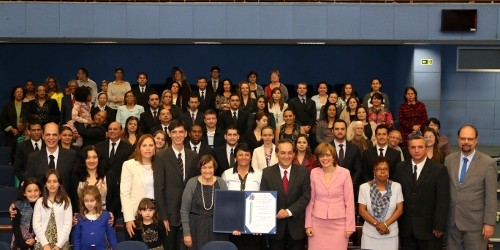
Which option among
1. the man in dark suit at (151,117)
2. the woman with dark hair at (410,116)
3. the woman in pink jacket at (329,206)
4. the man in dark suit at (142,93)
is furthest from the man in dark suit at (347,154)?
the man in dark suit at (142,93)

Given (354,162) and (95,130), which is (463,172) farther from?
(95,130)

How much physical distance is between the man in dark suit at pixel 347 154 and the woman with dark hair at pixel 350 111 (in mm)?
1896

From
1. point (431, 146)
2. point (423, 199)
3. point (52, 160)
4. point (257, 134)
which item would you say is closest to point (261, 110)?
point (257, 134)

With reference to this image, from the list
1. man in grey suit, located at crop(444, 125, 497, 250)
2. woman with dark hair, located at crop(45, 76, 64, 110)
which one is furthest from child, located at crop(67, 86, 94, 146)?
man in grey suit, located at crop(444, 125, 497, 250)

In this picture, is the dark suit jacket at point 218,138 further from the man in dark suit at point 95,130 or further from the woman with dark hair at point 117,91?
the woman with dark hair at point 117,91

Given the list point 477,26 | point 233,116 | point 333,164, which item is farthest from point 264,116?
point 477,26

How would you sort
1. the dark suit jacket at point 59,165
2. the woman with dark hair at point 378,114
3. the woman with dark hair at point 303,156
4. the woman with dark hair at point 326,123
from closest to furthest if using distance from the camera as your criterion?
the dark suit jacket at point 59,165 < the woman with dark hair at point 303,156 < the woman with dark hair at point 326,123 < the woman with dark hair at point 378,114

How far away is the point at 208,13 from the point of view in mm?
13930

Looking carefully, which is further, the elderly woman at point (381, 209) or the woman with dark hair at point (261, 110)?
the woman with dark hair at point (261, 110)

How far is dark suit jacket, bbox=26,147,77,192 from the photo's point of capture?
340 inches

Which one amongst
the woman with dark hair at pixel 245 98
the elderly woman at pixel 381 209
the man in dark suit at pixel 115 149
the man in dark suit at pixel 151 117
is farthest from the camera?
Answer: the woman with dark hair at pixel 245 98

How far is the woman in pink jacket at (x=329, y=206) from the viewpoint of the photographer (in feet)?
26.1

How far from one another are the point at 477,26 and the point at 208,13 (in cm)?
479

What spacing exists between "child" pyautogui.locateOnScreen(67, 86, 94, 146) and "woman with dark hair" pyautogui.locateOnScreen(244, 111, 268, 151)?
229 centimetres
